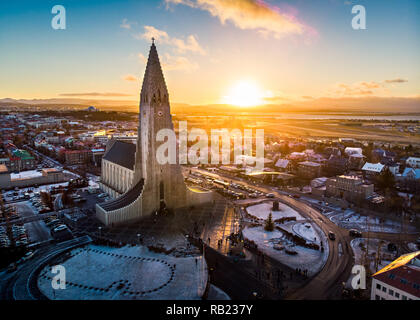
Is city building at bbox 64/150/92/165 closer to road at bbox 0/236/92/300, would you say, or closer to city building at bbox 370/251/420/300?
road at bbox 0/236/92/300

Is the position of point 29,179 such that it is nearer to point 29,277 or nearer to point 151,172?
point 151,172

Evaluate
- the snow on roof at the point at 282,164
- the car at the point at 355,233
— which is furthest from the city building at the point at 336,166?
the car at the point at 355,233

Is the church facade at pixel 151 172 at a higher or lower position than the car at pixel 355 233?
higher

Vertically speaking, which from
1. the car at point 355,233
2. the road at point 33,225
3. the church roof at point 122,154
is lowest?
the car at point 355,233

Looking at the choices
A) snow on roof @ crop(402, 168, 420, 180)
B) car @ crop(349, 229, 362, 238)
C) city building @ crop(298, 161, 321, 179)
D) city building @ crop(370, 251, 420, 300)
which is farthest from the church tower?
snow on roof @ crop(402, 168, 420, 180)

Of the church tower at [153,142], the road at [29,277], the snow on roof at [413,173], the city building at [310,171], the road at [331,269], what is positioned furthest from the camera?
the city building at [310,171]

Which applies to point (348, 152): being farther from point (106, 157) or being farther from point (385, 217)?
point (106, 157)

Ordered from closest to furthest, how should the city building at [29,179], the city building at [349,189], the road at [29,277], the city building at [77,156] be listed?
the road at [29,277] → the city building at [349,189] → the city building at [29,179] → the city building at [77,156]

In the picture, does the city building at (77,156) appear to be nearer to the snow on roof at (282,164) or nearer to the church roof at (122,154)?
the church roof at (122,154)
